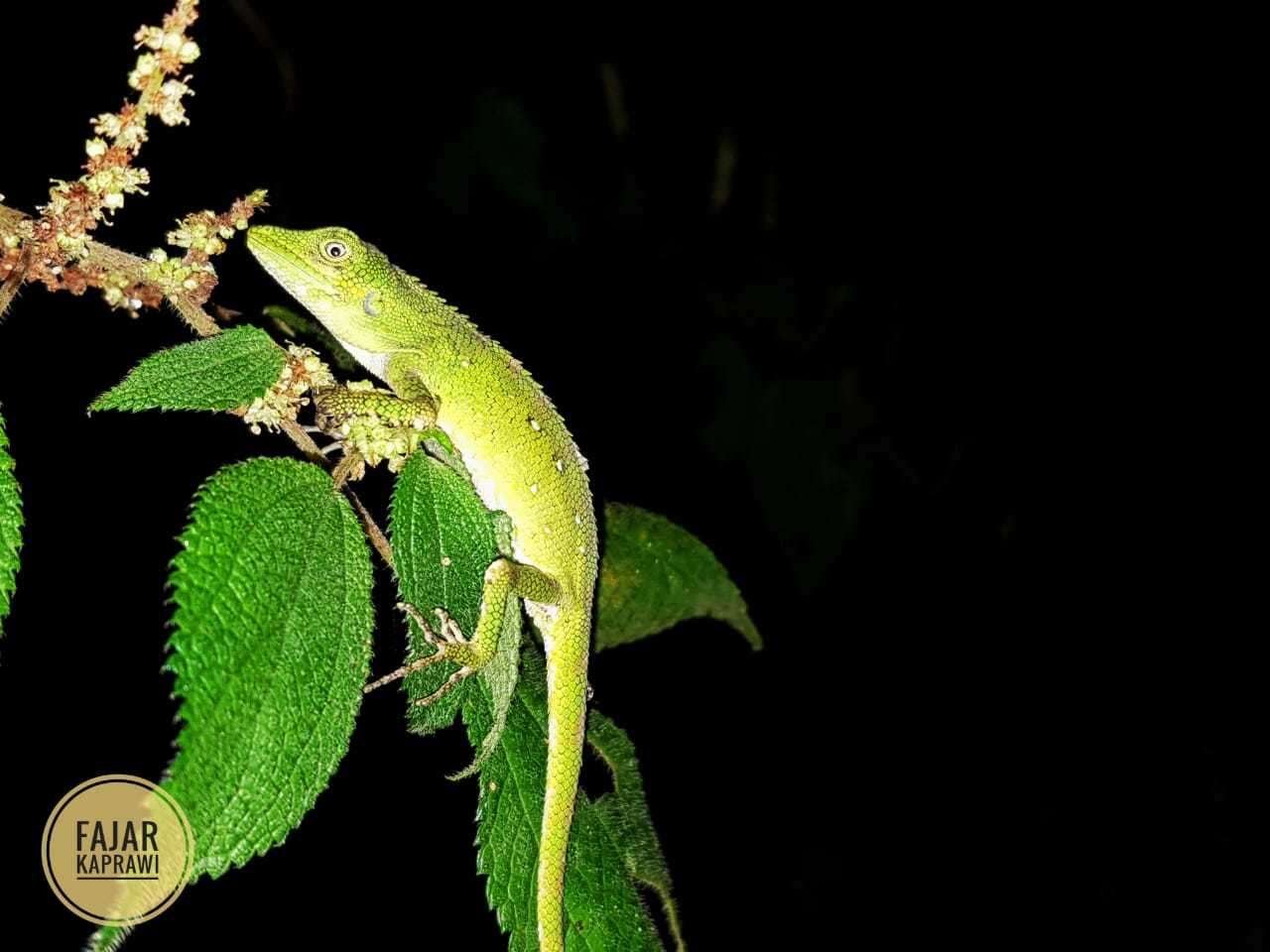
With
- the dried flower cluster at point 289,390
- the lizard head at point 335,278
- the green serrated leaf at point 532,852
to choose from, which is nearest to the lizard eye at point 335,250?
the lizard head at point 335,278

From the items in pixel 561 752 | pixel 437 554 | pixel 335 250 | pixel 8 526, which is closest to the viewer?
pixel 8 526

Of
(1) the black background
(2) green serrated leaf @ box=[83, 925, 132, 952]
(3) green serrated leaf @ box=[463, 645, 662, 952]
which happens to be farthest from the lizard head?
(2) green serrated leaf @ box=[83, 925, 132, 952]

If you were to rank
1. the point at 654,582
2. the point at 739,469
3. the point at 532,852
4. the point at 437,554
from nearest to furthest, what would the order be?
the point at 437,554, the point at 532,852, the point at 654,582, the point at 739,469

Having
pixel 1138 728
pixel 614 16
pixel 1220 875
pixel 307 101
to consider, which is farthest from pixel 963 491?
pixel 307 101

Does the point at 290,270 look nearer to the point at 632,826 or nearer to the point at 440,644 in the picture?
the point at 440,644

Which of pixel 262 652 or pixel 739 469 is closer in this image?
pixel 262 652

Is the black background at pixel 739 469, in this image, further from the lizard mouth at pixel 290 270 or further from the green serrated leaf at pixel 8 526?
the green serrated leaf at pixel 8 526

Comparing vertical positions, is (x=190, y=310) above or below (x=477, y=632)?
above

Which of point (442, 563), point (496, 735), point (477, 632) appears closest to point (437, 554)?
point (442, 563)
